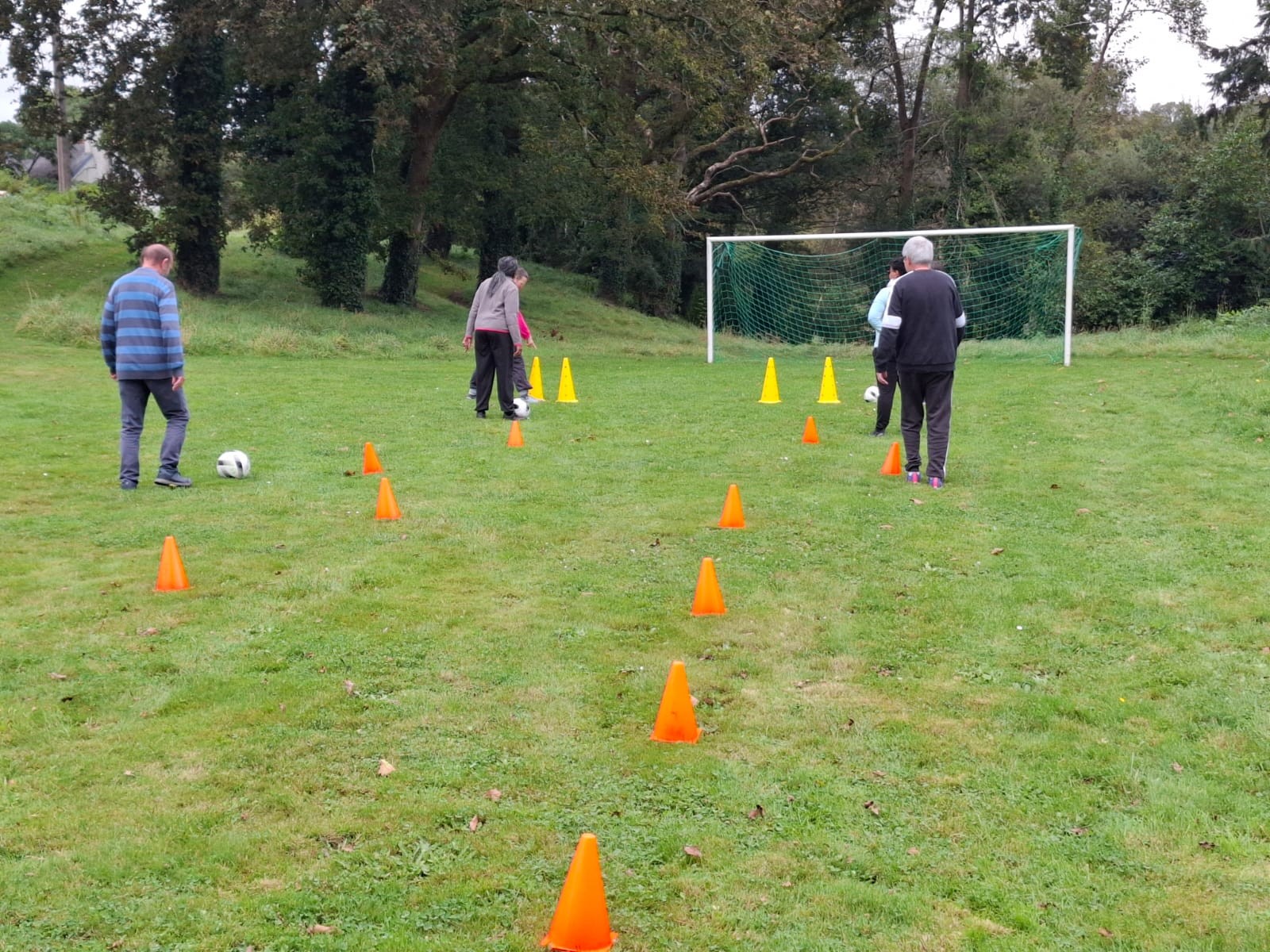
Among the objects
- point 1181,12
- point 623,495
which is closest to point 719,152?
point 1181,12

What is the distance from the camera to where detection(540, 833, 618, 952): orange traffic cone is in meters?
3.27

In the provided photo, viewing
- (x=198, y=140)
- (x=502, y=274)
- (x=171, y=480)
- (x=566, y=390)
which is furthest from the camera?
(x=198, y=140)

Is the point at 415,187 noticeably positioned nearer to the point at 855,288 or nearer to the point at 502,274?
the point at 855,288

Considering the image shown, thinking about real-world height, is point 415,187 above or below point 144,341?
above

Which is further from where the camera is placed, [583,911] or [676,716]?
[676,716]

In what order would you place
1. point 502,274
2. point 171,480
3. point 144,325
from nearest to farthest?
point 144,325 → point 171,480 → point 502,274

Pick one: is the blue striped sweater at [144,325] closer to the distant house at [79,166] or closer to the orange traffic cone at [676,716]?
the orange traffic cone at [676,716]

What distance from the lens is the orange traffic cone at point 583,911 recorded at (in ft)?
10.7

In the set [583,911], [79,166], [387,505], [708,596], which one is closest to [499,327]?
[387,505]

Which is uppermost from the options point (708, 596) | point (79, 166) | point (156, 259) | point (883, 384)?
point (79, 166)

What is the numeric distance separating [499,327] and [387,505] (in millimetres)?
4423

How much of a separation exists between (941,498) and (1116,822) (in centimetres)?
555

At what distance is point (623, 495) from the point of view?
31.6ft

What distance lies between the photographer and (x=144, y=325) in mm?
9336
